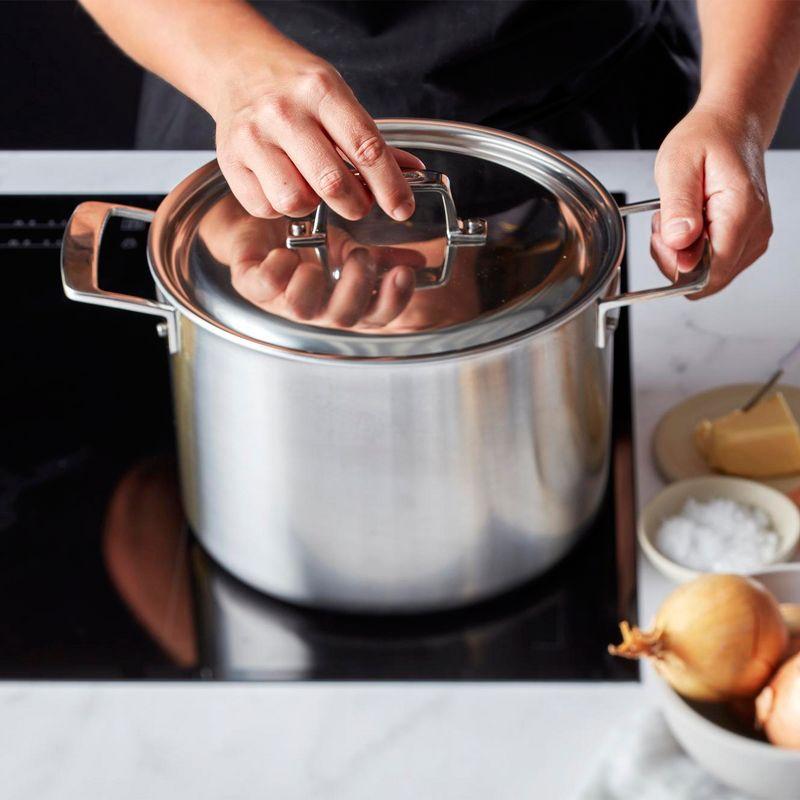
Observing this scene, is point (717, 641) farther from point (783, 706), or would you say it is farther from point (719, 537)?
point (719, 537)

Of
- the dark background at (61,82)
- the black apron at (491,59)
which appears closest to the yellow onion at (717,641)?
the black apron at (491,59)

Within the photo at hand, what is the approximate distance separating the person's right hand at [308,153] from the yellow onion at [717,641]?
30cm

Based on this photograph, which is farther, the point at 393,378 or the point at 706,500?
the point at 706,500

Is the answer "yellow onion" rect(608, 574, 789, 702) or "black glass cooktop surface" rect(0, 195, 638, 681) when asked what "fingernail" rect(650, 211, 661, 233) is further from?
"yellow onion" rect(608, 574, 789, 702)

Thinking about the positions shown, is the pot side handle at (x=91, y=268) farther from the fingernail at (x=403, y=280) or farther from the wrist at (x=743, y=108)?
the wrist at (x=743, y=108)

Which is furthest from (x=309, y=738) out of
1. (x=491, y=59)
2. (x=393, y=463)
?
(x=491, y=59)

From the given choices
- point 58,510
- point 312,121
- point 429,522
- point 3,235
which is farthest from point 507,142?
point 3,235

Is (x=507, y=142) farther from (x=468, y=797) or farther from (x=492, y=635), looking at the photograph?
(x=468, y=797)

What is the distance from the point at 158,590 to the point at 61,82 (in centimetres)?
149

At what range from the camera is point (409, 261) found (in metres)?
0.73

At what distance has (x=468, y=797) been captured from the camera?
2.17 ft

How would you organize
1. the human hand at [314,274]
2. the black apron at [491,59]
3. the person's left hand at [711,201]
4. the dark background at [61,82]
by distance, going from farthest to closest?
the dark background at [61,82]
the black apron at [491,59]
the person's left hand at [711,201]
the human hand at [314,274]

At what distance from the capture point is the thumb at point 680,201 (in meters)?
0.78

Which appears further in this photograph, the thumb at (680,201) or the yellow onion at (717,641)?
the thumb at (680,201)
